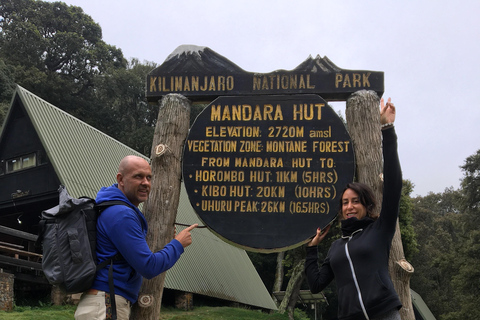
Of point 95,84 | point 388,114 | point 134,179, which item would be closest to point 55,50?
point 95,84

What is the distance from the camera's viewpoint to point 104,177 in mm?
17625

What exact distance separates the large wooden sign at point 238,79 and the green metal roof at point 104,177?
10064 mm

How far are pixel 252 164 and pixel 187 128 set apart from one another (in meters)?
0.88

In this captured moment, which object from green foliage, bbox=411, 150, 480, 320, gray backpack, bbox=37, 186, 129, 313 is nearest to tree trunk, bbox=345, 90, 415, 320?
gray backpack, bbox=37, 186, 129, 313

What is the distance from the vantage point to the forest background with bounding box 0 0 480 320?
39.5m

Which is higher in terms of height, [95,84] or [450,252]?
[95,84]

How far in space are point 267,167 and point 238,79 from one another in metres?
1.07

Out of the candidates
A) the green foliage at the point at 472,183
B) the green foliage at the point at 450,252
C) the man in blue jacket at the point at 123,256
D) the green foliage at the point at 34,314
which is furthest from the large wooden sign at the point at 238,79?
the green foliage at the point at 472,183

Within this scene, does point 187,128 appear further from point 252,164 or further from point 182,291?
point 182,291

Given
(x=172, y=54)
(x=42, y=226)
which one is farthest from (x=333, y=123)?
(x=42, y=226)

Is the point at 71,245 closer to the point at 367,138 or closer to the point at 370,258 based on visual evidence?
the point at 370,258

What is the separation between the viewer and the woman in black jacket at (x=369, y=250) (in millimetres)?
3359

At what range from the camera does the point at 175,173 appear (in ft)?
20.1

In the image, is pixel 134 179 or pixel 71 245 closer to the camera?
Result: pixel 71 245
